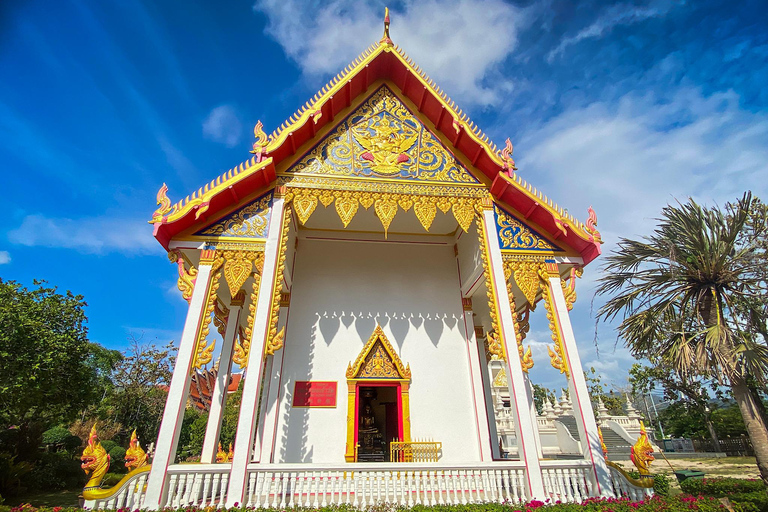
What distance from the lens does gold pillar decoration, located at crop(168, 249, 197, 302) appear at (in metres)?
6.28

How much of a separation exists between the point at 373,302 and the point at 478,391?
2993mm

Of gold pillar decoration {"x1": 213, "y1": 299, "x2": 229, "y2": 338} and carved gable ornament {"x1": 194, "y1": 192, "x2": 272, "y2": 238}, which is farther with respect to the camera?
gold pillar decoration {"x1": 213, "y1": 299, "x2": 229, "y2": 338}

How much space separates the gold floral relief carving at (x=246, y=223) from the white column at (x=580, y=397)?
530cm

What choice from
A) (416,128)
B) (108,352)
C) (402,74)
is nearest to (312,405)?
(416,128)

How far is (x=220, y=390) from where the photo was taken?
7.02 meters

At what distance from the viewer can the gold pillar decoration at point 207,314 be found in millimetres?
5746

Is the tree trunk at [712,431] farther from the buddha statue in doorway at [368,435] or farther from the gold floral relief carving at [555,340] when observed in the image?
the gold floral relief carving at [555,340]

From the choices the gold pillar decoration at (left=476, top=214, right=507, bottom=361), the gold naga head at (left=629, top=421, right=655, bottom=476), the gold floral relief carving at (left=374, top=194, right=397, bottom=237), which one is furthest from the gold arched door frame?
the gold naga head at (left=629, top=421, right=655, bottom=476)

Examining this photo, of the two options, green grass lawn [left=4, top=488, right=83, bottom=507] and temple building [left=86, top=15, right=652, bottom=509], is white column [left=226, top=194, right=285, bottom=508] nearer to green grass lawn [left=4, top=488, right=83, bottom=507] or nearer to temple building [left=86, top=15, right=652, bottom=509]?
temple building [left=86, top=15, right=652, bottom=509]

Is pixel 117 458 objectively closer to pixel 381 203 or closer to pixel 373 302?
pixel 373 302

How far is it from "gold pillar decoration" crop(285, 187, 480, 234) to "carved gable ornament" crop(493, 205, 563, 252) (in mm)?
582

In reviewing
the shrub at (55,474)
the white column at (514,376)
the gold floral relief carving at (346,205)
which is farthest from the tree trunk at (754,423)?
the shrub at (55,474)

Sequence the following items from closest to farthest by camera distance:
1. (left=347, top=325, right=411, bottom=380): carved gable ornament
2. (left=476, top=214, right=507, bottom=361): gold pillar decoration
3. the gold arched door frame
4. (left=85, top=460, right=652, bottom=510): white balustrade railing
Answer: (left=85, top=460, right=652, bottom=510): white balustrade railing
(left=476, top=214, right=507, bottom=361): gold pillar decoration
the gold arched door frame
(left=347, top=325, right=411, bottom=380): carved gable ornament

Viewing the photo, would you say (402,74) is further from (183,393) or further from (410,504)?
(410,504)
